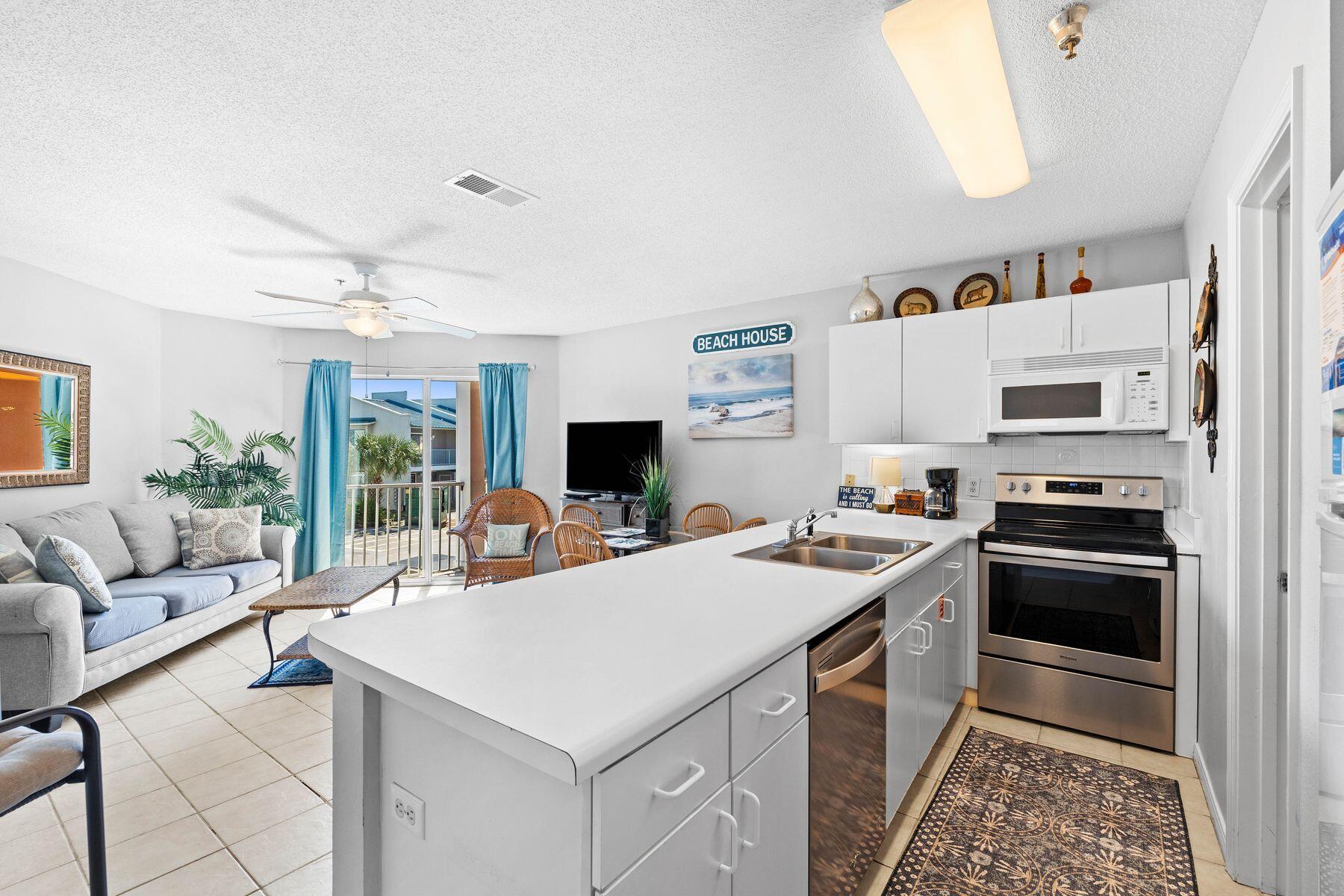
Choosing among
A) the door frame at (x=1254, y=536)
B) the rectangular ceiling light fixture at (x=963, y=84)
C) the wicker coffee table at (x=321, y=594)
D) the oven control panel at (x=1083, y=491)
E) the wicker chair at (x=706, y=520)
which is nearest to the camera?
the rectangular ceiling light fixture at (x=963, y=84)

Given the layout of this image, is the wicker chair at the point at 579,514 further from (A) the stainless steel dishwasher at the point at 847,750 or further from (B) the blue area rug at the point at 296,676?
(A) the stainless steel dishwasher at the point at 847,750

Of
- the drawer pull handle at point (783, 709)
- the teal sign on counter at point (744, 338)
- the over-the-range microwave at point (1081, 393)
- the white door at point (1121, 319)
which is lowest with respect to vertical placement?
the drawer pull handle at point (783, 709)

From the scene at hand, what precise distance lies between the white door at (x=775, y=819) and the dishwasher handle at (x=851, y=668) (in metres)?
0.09

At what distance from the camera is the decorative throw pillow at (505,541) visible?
5.02 m

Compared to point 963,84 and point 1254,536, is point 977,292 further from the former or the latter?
point 1254,536

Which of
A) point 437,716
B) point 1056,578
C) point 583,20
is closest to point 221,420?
point 583,20

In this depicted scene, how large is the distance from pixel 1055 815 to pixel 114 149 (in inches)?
→ 163

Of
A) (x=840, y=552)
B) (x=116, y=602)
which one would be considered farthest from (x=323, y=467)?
(x=840, y=552)

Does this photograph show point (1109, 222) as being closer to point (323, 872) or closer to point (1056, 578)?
point (1056, 578)

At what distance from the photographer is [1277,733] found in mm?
1620

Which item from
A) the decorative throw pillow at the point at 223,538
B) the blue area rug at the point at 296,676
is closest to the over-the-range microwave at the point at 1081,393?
the blue area rug at the point at 296,676

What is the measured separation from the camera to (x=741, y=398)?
4543 millimetres

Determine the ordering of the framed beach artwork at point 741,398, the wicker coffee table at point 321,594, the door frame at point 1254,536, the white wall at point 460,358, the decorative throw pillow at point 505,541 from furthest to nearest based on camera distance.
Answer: the white wall at point 460,358
the decorative throw pillow at point 505,541
the framed beach artwork at point 741,398
the wicker coffee table at point 321,594
the door frame at point 1254,536

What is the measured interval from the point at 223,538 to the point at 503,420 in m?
2.34
